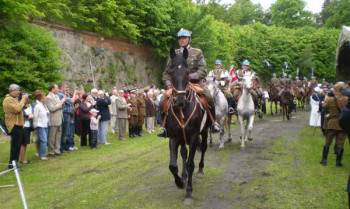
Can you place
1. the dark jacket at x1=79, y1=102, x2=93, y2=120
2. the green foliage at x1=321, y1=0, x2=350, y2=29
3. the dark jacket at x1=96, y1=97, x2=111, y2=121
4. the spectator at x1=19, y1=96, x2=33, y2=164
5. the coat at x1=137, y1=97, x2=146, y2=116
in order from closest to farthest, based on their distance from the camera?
1. the spectator at x1=19, y1=96, x2=33, y2=164
2. the dark jacket at x1=79, y1=102, x2=93, y2=120
3. the dark jacket at x1=96, y1=97, x2=111, y2=121
4. the coat at x1=137, y1=97, x2=146, y2=116
5. the green foliage at x1=321, y1=0, x2=350, y2=29

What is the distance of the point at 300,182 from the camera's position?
775 centimetres

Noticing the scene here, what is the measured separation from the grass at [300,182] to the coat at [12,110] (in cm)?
637

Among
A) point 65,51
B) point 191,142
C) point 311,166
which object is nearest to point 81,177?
point 191,142

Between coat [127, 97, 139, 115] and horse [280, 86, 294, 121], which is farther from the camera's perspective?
horse [280, 86, 294, 121]

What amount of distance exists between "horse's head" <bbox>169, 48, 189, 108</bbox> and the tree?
7903cm

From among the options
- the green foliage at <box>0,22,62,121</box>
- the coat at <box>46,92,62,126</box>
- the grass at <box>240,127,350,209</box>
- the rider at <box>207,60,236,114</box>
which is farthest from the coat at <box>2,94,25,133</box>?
the green foliage at <box>0,22,62,121</box>

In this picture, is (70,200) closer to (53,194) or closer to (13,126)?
(53,194)

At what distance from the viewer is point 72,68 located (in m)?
25.1

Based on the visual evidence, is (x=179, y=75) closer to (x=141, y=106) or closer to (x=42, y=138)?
(x=42, y=138)

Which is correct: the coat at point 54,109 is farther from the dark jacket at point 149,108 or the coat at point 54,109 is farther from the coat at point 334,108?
the coat at point 334,108

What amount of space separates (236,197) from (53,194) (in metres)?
3.85

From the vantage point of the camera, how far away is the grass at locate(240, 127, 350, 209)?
6441 mm

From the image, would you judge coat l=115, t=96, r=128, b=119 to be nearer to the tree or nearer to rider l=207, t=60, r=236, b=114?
rider l=207, t=60, r=236, b=114

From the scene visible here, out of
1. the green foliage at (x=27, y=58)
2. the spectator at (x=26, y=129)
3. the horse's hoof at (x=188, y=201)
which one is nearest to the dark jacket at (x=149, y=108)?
the green foliage at (x=27, y=58)
